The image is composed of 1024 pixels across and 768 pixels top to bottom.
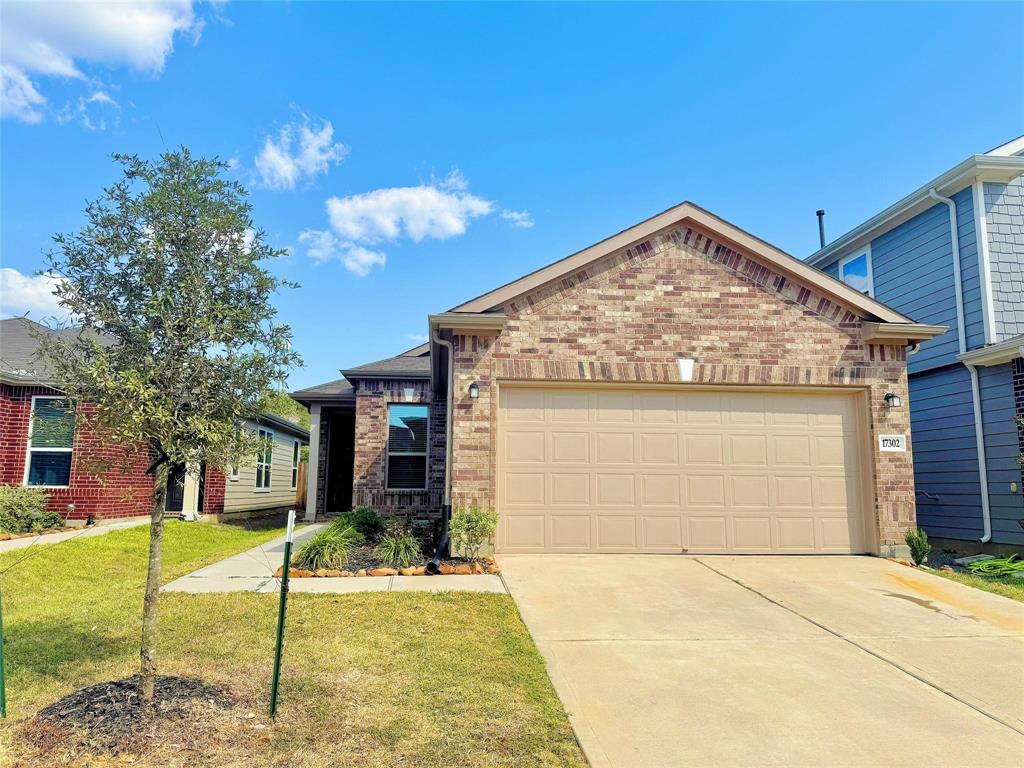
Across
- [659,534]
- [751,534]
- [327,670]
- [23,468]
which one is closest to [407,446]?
[659,534]

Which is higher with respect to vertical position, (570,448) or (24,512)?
(570,448)

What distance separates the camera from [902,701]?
4.18 m

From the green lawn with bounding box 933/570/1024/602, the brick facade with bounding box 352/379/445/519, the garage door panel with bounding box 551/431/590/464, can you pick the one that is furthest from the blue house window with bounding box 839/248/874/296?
the brick facade with bounding box 352/379/445/519

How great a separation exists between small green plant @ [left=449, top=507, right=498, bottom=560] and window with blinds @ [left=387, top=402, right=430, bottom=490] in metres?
6.27

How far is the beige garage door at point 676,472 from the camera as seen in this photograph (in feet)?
29.4

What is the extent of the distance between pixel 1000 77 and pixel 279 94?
13.1 metres

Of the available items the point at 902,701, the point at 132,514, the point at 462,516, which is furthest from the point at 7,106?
the point at 902,701

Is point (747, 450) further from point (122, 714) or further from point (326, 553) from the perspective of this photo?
point (122, 714)

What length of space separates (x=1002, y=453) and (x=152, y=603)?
12490 mm

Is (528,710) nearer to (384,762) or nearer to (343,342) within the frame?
(384,762)

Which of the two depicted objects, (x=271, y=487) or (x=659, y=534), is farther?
(x=271, y=487)

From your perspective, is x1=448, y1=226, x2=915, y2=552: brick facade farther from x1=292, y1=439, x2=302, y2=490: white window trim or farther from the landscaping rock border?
x1=292, y1=439, x2=302, y2=490: white window trim

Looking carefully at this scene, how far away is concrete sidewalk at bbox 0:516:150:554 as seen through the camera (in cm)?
989

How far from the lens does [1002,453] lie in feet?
33.9
